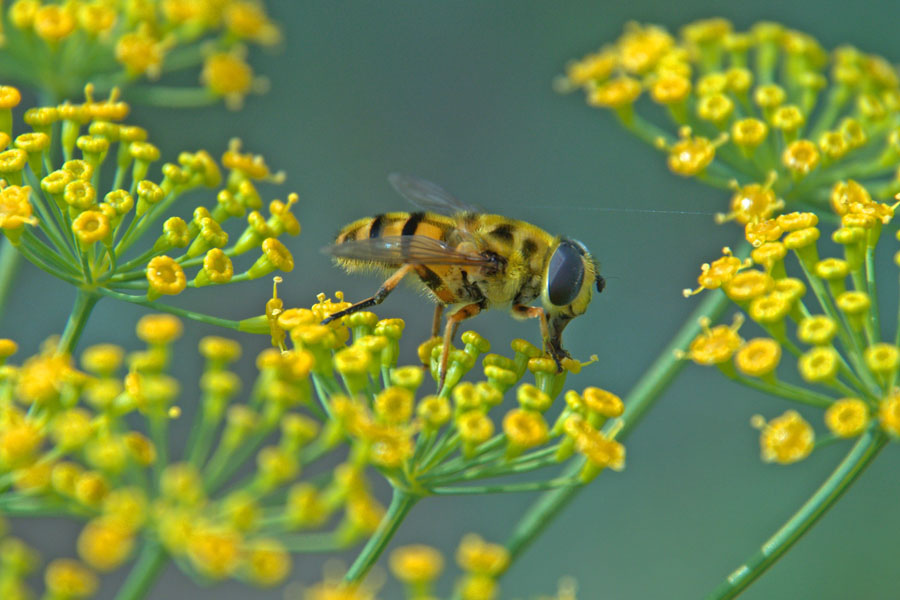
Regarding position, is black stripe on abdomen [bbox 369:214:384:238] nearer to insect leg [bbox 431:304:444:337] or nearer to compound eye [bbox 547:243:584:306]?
insect leg [bbox 431:304:444:337]

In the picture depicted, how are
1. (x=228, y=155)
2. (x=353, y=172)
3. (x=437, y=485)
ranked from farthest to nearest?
1. (x=353, y=172)
2. (x=228, y=155)
3. (x=437, y=485)

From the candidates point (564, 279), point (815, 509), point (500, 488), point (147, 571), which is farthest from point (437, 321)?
point (147, 571)

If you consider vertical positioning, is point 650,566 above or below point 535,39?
below

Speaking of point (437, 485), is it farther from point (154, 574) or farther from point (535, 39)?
point (535, 39)

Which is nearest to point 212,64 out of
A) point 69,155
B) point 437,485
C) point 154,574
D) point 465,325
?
point 69,155

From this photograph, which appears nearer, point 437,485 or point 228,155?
point 437,485

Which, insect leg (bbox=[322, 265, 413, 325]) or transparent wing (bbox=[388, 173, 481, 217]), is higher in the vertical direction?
transparent wing (bbox=[388, 173, 481, 217])

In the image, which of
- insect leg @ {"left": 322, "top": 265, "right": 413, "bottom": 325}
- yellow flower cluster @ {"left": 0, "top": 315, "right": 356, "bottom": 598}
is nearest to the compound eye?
insect leg @ {"left": 322, "top": 265, "right": 413, "bottom": 325}
